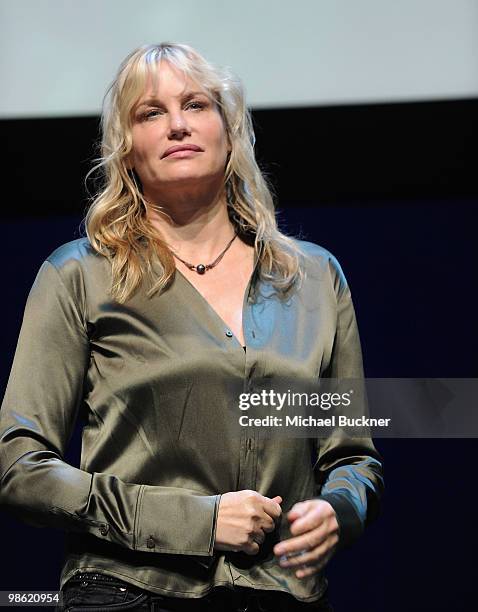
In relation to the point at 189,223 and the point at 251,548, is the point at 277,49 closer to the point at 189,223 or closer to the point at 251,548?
the point at 189,223

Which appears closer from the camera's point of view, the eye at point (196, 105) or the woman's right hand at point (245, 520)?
the woman's right hand at point (245, 520)

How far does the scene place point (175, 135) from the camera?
1.84 metres

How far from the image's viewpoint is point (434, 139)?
2.63 metres

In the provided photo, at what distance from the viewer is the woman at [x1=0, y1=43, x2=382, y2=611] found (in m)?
1.59

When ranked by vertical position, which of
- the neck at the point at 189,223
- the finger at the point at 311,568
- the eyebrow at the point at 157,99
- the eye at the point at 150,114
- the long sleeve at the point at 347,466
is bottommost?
the finger at the point at 311,568

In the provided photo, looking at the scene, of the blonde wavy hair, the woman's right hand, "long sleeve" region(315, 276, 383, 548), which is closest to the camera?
the woman's right hand

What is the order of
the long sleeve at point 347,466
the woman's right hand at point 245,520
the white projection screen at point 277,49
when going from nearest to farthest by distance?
the woman's right hand at point 245,520 < the long sleeve at point 347,466 < the white projection screen at point 277,49

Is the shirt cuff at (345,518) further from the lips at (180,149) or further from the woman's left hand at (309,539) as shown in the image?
the lips at (180,149)

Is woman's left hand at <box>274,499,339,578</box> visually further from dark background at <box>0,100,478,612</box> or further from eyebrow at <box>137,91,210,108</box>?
dark background at <box>0,100,478,612</box>

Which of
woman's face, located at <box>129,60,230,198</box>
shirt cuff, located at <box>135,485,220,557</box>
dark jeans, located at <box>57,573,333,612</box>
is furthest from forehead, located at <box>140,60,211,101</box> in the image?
dark jeans, located at <box>57,573,333,612</box>

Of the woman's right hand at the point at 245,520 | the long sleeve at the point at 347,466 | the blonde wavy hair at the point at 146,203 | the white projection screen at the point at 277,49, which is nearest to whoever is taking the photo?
the woman's right hand at the point at 245,520

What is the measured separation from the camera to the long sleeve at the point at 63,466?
5.19 ft

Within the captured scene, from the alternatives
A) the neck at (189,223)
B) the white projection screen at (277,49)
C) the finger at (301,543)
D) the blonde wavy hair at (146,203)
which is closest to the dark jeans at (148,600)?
the finger at (301,543)

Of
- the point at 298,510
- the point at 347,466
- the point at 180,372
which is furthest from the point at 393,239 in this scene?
the point at 298,510
